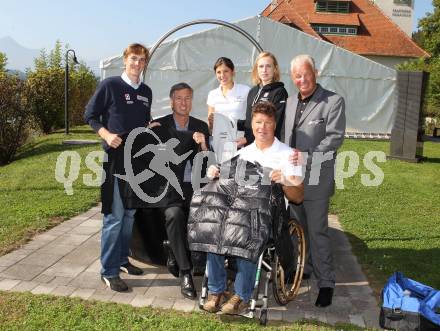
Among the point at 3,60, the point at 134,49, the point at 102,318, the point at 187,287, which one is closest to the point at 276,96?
the point at 134,49

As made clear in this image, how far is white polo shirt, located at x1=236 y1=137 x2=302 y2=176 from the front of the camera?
4.27 m

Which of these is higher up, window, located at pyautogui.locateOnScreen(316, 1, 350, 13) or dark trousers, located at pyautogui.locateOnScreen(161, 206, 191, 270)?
window, located at pyautogui.locateOnScreen(316, 1, 350, 13)

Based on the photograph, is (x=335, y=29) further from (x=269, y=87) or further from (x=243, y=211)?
(x=243, y=211)

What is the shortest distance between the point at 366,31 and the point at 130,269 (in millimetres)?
39303

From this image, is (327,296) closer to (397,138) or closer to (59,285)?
(59,285)

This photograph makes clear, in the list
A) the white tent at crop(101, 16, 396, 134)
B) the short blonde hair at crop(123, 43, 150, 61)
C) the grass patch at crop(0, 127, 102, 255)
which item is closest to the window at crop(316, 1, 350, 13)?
the white tent at crop(101, 16, 396, 134)

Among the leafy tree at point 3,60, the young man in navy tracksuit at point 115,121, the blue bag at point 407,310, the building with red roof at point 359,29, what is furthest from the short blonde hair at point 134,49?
the building with red roof at point 359,29

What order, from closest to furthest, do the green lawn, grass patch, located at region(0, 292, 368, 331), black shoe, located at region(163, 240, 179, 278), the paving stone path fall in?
grass patch, located at region(0, 292, 368, 331)
the green lawn
the paving stone path
black shoe, located at region(163, 240, 179, 278)

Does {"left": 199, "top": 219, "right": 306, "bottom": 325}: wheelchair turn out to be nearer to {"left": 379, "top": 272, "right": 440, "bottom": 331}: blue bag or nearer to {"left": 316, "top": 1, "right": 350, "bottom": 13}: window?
{"left": 379, "top": 272, "right": 440, "bottom": 331}: blue bag

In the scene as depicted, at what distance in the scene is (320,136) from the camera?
453cm

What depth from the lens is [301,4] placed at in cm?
4222

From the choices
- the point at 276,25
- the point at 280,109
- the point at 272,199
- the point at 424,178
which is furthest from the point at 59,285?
the point at 276,25

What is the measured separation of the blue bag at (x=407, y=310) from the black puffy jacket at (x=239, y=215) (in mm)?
901

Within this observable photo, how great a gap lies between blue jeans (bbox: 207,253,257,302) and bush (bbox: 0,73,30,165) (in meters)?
11.2
